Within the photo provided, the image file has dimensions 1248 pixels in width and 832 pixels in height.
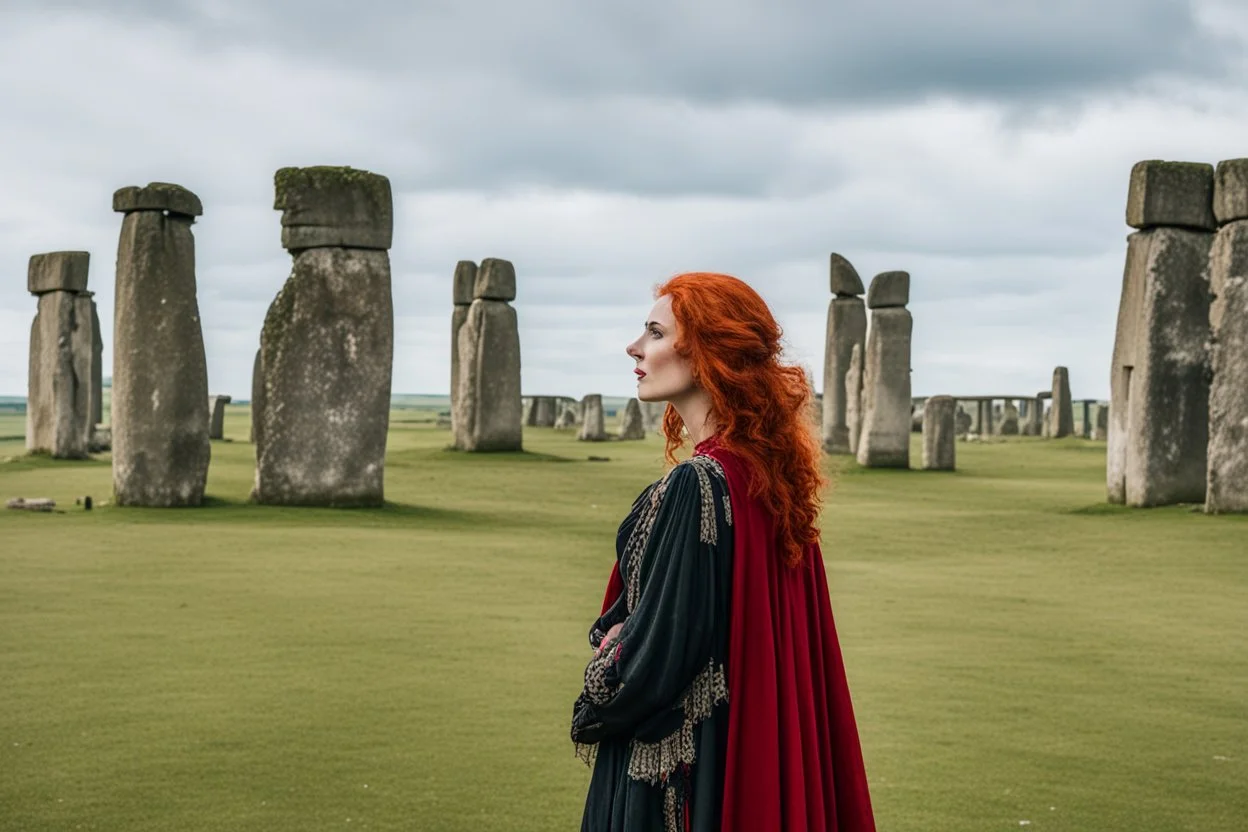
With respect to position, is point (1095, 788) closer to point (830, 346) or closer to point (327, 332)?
point (327, 332)

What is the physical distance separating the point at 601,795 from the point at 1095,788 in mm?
3917

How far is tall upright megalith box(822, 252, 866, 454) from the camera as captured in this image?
31172 millimetres

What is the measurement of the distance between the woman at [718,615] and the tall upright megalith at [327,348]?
14.6 metres

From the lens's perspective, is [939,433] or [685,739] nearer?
[685,739]

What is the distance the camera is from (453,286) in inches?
1268

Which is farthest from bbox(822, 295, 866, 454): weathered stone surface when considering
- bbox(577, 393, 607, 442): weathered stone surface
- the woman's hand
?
the woman's hand

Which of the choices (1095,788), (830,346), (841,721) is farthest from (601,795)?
(830,346)

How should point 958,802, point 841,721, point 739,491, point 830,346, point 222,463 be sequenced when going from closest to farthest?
1. point 739,491
2. point 841,721
3. point 958,802
4. point 222,463
5. point 830,346

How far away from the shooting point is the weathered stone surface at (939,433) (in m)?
26.8

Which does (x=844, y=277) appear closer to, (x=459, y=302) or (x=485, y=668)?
(x=459, y=302)

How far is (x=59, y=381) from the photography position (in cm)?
2578

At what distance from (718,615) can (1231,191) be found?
16.1 meters

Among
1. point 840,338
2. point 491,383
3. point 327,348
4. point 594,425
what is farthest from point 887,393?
point 327,348

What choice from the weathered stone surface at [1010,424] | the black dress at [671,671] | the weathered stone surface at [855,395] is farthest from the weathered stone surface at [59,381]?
the weathered stone surface at [1010,424]
